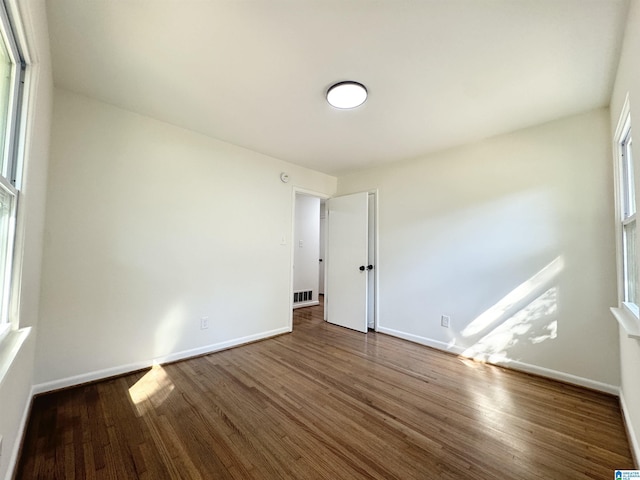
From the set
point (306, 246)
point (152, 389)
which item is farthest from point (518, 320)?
point (306, 246)

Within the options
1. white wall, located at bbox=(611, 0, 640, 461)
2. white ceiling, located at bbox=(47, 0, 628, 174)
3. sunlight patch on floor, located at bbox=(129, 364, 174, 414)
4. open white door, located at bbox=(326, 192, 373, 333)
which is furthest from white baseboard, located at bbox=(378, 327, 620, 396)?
sunlight patch on floor, located at bbox=(129, 364, 174, 414)

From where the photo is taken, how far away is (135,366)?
91.4 inches

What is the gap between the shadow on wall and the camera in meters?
2.31

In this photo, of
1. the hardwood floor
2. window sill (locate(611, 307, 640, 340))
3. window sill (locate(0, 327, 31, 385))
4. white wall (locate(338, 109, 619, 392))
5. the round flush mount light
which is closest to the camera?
window sill (locate(0, 327, 31, 385))

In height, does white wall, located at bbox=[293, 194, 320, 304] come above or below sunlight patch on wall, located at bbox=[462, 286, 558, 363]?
above

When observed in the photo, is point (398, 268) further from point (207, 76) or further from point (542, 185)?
point (207, 76)

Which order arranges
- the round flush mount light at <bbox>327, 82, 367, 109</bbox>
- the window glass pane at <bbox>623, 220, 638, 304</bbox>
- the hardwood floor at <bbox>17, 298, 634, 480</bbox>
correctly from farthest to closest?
the round flush mount light at <bbox>327, 82, 367, 109</bbox>
the window glass pane at <bbox>623, 220, 638, 304</bbox>
the hardwood floor at <bbox>17, 298, 634, 480</bbox>

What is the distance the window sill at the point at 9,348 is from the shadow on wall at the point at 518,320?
343 cm

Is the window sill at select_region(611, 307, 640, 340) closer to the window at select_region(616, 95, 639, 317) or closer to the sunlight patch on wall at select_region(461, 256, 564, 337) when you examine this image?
the window at select_region(616, 95, 639, 317)

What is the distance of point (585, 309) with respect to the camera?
2.16 metres

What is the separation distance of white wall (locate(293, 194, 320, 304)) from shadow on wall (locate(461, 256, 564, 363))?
3197 mm

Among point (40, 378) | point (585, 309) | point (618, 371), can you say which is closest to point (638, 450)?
point (618, 371)

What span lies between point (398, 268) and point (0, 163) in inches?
138

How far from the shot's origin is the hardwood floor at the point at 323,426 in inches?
52.9
